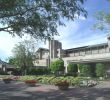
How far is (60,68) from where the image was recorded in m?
62.1

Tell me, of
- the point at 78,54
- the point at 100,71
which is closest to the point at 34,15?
the point at 100,71

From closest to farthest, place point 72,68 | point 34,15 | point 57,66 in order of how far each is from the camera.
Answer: point 34,15 < point 72,68 < point 57,66

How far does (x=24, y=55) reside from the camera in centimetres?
6288

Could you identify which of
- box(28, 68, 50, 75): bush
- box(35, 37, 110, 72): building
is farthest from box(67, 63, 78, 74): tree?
box(28, 68, 50, 75): bush

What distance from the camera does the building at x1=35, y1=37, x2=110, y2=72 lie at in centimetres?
5592

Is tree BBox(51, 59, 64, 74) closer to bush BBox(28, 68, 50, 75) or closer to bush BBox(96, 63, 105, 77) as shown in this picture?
bush BBox(28, 68, 50, 75)

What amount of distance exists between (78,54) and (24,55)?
15.2 meters

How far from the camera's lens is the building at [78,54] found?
183 ft

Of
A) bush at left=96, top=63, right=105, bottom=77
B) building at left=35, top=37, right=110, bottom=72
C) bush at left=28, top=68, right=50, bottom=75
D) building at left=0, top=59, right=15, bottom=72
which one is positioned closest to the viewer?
bush at left=96, top=63, right=105, bottom=77

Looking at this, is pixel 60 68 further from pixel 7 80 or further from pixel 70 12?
pixel 70 12

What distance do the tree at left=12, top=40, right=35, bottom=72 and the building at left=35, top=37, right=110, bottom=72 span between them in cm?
470

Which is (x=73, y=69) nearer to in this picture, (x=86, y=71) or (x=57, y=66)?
(x=86, y=71)

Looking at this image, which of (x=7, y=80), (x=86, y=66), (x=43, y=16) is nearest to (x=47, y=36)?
(x=43, y=16)

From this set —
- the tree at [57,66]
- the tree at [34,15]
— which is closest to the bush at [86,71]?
the tree at [57,66]
